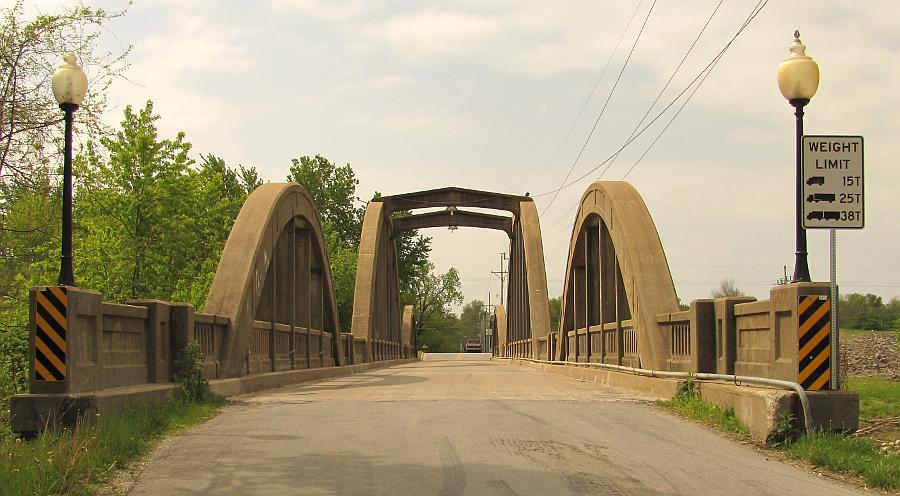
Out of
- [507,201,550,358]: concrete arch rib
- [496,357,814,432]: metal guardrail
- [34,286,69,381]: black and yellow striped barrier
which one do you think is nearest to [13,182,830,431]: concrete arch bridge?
[34,286,69,381]: black and yellow striped barrier

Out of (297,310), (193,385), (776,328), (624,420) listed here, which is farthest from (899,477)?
(297,310)

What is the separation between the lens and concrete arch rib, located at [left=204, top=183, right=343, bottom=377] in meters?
15.7

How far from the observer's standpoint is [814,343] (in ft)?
Answer: 29.7

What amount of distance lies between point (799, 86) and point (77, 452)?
7639mm

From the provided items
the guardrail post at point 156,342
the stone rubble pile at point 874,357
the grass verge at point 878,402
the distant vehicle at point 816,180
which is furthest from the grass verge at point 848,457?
the stone rubble pile at point 874,357

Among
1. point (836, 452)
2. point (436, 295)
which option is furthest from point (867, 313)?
point (836, 452)

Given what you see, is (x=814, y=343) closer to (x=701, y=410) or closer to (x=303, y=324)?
(x=701, y=410)

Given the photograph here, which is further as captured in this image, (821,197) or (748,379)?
(748,379)

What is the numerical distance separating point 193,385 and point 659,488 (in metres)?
7.28

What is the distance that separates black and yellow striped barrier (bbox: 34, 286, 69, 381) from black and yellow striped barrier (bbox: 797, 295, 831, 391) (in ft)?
22.8

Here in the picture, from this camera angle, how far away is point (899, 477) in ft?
23.5

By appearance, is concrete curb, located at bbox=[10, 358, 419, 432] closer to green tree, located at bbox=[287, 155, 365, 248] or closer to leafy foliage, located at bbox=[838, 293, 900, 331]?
green tree, located at bbox=[287, 155, 365, 248]

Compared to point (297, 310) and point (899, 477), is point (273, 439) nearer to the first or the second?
point (899, 477)

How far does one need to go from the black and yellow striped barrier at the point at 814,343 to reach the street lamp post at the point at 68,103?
7420 mm
